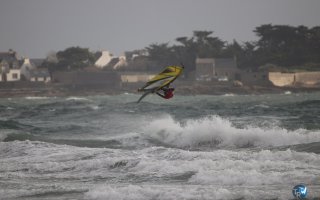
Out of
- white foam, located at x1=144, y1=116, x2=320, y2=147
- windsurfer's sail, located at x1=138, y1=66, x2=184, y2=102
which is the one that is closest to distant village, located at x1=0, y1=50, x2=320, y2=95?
white foam, located at x1=144, y1=116, x2=320, y2=147

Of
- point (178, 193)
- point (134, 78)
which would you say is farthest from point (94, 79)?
point (178, 193)

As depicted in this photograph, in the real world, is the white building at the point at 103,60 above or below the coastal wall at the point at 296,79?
above

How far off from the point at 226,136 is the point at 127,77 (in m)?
88.2

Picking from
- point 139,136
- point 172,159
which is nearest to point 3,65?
point 139,136

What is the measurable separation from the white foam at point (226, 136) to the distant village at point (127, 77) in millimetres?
73286

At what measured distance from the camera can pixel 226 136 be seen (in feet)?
77.2

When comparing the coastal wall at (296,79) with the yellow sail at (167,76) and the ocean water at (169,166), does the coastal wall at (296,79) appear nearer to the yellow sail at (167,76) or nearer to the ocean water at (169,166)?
the ocean water at (169,166)

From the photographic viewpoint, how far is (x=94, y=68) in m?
119

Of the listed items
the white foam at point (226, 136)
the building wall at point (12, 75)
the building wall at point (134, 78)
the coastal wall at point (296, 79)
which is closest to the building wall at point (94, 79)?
the building wall at point (134, 78)

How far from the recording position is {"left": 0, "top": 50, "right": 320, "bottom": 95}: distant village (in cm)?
10231

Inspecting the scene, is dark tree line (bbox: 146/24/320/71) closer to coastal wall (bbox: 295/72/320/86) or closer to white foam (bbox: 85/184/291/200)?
coastal wall (bbox: 295/72/320/86)

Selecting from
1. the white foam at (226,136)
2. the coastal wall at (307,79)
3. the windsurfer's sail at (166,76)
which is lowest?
the coastal wall at (307,79)

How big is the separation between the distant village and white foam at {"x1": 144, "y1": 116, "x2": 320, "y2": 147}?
73286 millimetres

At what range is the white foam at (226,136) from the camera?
863 inches
